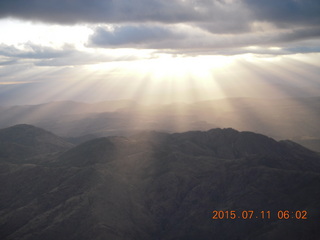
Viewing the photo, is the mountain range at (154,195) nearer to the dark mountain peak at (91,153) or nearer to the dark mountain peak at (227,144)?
the dark mountain peak at (91,153)

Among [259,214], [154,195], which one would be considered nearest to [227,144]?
[154,195]

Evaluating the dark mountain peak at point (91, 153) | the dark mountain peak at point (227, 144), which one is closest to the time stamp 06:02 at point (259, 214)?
the dark mountain peak at point (227, 144)

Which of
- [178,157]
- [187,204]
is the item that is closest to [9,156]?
[178,157]

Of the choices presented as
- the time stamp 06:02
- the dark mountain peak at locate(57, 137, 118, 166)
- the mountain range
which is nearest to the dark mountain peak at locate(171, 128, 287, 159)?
the mountain range

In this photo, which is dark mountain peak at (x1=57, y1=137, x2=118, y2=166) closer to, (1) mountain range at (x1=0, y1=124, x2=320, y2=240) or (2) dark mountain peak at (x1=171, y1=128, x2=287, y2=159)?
(1) mountain range at (x1=0, y1=124, x2=320, y2=240)

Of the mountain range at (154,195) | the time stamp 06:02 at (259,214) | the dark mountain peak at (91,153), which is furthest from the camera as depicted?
the dark mountain peak at (91,153)

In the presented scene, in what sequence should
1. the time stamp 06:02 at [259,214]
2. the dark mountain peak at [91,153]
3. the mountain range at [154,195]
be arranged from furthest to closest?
the dark mountain peak at [91,153] < the mountain range at [154,195] < the time stamp 06:02 at [259,214]

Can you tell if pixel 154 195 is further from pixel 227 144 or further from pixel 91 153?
pixel 227 144
